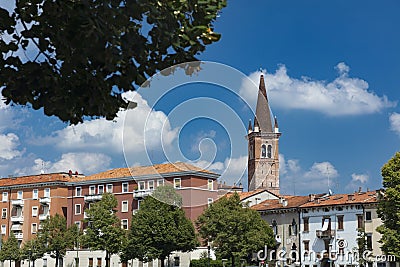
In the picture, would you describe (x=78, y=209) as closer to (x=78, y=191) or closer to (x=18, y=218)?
(x=78, y=191)

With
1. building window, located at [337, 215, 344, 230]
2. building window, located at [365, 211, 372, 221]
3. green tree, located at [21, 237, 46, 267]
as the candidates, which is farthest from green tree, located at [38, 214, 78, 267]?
building window, located at [365, 211, 372, 221]

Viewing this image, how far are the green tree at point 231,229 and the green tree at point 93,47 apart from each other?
5212 cm

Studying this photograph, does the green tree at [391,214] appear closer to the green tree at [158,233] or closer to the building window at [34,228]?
the green tree at [158,233]

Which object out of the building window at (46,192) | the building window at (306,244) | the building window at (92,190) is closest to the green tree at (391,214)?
the building window at (306,244)

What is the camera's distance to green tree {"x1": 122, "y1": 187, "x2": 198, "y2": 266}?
60594 millimetres

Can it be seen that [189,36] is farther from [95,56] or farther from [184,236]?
[184,236]

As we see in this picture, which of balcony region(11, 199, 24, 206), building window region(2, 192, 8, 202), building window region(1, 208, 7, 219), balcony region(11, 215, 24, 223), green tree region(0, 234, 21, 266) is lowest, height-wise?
green tree region(0, 234, 21, 266)

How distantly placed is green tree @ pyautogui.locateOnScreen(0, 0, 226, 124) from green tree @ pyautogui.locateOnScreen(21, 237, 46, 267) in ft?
223

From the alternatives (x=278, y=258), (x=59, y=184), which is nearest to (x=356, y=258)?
(x=278, y=258)

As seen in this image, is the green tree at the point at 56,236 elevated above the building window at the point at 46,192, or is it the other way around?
the building window at the point at 46,192

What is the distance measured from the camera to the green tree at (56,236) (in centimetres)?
7206

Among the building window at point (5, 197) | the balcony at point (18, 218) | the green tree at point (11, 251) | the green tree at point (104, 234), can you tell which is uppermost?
the building window at point (5, 197)

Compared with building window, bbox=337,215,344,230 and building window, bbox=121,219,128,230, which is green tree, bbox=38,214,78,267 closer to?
building window, bbox=121,219,128,230

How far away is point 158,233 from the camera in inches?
2384
